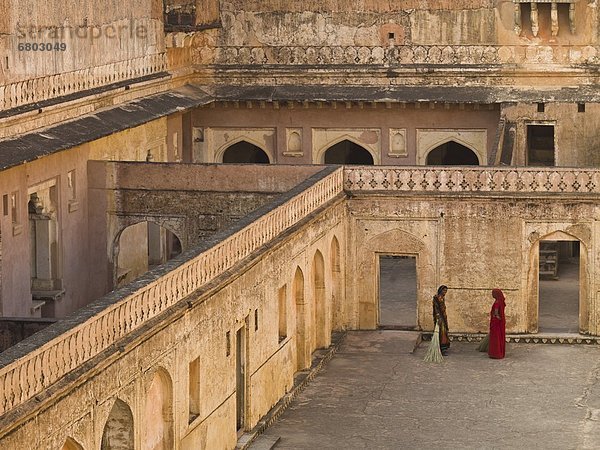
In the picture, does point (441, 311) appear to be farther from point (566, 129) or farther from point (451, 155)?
point (451, 155)

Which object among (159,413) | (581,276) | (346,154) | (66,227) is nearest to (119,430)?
(159,413)

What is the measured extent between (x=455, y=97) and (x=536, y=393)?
31.4 ft

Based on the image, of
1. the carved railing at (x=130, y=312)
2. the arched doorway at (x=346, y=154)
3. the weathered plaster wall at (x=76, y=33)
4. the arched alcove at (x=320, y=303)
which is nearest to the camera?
the carved railing at (x=130, y=312)

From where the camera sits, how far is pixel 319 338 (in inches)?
992

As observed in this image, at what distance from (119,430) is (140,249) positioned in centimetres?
1207

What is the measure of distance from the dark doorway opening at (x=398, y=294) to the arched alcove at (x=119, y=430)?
1085 cm

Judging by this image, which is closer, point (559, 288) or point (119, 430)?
point (119, 430)

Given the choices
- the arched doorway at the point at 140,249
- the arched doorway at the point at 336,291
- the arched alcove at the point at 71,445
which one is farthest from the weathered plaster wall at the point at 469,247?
the arched alcove at the point at 71,445

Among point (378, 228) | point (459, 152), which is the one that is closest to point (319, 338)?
point (378, 228)

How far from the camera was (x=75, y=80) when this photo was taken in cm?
2592

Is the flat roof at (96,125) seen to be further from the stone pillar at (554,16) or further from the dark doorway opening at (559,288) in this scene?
the dark doorway opening at (559,288)

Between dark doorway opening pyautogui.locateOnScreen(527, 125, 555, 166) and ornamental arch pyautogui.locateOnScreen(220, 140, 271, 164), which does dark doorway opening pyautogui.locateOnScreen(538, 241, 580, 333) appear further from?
ornamental arch pyautogui.locateOnScreen(220, 140, 271, 164)

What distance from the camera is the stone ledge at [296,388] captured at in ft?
67.7

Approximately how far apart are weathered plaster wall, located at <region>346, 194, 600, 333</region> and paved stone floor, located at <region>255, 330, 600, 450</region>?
24.4 inches
